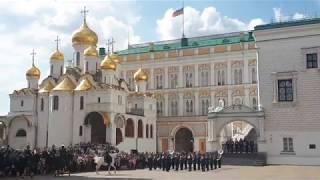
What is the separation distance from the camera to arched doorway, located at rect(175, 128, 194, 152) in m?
55.2

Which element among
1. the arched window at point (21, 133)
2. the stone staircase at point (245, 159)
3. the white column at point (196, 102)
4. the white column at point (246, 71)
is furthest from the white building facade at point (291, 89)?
the arched window at point (21, 133)

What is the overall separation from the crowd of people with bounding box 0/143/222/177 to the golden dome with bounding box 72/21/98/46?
19.2 metres

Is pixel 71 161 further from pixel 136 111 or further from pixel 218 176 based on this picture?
pixel 136 111

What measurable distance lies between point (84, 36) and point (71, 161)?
913 inches

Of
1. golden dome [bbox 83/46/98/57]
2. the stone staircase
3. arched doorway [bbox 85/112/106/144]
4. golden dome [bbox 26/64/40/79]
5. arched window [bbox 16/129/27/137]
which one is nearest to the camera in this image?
the stone staircase

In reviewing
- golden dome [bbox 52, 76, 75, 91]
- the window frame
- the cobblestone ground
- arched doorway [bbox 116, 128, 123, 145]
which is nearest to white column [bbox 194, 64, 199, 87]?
arched doorway [bbox 116, 128, 123, 145]

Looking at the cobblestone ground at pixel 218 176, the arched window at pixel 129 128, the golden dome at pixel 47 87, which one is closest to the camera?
the cobblestone ground at pixel 218 176

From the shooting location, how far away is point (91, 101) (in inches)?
1641

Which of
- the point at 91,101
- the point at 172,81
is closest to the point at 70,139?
the point at 91,101

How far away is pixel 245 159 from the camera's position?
31.8 metres

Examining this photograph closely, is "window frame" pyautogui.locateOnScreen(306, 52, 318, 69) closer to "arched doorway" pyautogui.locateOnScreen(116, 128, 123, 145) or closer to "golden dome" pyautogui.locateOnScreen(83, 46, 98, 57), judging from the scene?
"arched doorway" pyautogui.locateOnScreen(116, 128, 123, 145)

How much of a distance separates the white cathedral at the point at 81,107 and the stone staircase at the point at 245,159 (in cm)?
1229

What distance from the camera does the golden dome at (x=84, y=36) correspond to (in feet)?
153

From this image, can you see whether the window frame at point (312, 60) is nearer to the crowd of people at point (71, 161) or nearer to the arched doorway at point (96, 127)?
the crowd of people at point (71, 161)
